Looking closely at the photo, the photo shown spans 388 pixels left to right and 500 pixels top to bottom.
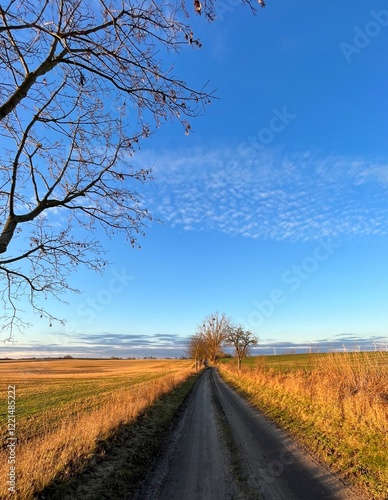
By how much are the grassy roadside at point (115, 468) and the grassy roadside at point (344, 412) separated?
4.03m

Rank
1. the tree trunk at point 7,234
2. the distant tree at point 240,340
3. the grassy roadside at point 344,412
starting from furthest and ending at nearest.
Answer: the distant tree at point 240,340 < the grassy roadside at point 344,412 < the tree trunk at point 7,234

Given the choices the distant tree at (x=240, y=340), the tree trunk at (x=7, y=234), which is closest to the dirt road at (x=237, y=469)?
the tree trunk at (x=7, y=234)

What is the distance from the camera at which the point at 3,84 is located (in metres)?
3.91

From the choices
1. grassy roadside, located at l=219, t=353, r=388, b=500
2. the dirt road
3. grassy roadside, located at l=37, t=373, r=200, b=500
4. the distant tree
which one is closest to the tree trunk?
grassy roadside, located at l=37, t=373, r=200, b=500

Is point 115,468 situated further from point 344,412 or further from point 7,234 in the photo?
point 344,412

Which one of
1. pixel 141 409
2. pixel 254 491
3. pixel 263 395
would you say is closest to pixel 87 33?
pixel 254 491

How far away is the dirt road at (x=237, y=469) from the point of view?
5.60 meters

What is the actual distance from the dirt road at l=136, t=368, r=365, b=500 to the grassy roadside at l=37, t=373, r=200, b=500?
33cm

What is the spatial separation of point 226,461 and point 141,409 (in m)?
5.95

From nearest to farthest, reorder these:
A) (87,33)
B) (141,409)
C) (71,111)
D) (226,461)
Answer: (87,33) < (71,111) < (226,461) < (141,409)

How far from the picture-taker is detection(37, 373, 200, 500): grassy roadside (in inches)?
219

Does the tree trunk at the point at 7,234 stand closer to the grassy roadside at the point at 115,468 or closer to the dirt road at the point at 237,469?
the grassy roadside at the point at 115,468

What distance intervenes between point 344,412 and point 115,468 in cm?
747

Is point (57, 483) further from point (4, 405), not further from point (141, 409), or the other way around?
point (4, 405)
